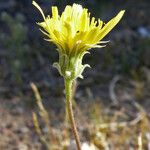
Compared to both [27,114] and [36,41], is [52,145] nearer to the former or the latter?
[27,114]

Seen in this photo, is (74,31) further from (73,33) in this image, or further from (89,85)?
(89,85)

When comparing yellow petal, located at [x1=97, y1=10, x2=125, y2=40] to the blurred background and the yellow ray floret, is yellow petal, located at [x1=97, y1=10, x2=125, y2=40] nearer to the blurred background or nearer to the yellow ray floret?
the yellow ray floret

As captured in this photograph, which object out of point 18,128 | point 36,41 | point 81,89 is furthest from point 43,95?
point 36,41

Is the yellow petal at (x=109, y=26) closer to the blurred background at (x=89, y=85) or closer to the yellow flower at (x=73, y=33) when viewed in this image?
the yellow flower at (x=73, y=33)

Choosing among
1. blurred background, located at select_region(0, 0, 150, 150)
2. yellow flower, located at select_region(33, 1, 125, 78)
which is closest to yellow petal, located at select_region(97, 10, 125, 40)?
yellow flower, located at select_region(33, 1, 125, 78)

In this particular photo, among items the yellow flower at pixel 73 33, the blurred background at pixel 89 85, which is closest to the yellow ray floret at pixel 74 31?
the yellow flower at pixel 73 33

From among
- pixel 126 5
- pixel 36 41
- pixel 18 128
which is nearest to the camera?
pixel 18 128

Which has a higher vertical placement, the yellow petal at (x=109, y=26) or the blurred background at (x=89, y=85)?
the blurred background at (x=89, y=85)
